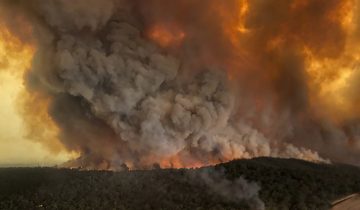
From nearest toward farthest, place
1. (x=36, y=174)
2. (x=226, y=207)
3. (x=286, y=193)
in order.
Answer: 1. (x=226, y=207)
2. (x=286, y=193)
3. (x=36, y=174)

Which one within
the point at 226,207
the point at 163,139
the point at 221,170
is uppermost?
the point at 163,139

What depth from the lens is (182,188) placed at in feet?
231

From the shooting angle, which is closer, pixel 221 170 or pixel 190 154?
pixel 221 170

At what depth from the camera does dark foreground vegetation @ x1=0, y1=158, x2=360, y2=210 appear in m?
67.1

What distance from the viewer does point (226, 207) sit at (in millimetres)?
66375

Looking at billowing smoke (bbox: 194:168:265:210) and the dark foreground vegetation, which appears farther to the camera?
billowing smoke (bbox: 194:168:265:210)

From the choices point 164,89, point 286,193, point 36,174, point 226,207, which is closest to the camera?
point 226,207

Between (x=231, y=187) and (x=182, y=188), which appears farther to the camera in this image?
(x=231, y=187)

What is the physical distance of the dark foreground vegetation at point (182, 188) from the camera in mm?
67125

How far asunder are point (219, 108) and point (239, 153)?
21.7 ft

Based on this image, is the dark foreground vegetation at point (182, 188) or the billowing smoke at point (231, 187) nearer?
the dark foreground vegetation at point (182, 188)

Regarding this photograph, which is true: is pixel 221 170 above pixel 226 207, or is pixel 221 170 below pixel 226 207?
above

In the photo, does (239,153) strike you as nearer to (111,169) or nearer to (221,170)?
(221,170)

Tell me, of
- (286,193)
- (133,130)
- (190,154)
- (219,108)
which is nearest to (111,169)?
(133,130)
